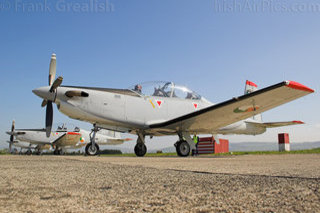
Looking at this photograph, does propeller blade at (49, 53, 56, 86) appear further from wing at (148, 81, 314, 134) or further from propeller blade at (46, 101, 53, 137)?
wing at (148, 81, 314, 134)

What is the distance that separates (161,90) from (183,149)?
2.38 m

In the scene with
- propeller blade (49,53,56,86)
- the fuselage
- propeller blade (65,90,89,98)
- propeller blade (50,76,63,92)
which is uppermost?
propeller blade (49,53,56,86)

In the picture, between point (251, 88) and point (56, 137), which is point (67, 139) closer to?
point (56, 137)

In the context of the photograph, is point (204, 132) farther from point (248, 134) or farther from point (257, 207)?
point (257, 207)

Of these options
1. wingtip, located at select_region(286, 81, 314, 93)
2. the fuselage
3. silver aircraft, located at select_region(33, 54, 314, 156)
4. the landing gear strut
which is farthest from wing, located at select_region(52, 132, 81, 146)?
wingtip, located at select_region(286, 81, 314, 93)

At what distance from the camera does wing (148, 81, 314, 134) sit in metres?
6.98

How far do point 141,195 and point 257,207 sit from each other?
64 cm

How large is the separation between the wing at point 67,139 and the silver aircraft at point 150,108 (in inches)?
602

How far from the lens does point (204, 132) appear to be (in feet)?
35.8

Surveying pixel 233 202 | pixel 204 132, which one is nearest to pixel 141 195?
pixel 233 202

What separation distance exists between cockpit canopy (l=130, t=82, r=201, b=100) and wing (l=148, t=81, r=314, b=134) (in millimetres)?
1264

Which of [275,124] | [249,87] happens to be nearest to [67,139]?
[249,87]

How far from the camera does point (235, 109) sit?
845 cm

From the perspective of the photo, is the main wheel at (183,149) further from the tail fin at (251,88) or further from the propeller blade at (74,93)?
the tail fin at (251,88)
